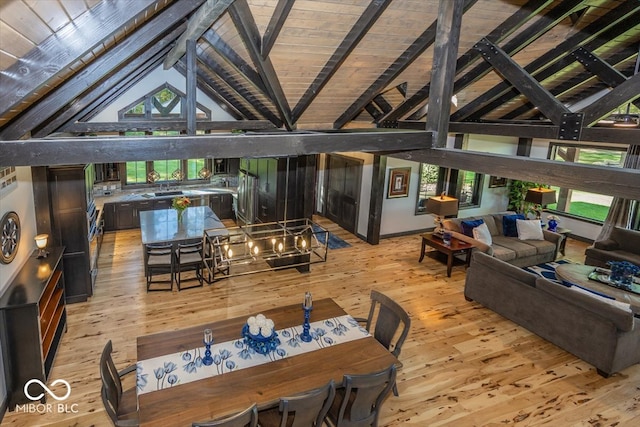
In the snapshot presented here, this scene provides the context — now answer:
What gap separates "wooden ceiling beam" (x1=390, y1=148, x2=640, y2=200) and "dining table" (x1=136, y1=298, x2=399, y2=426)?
1889 millimetres

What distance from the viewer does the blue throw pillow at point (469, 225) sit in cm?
798

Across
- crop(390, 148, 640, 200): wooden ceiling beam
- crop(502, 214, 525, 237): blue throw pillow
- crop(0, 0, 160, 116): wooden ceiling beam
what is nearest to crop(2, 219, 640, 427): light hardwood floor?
crop(502, 214, 525, 237): blue throw pillow

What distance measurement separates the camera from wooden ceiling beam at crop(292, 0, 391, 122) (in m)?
3.66

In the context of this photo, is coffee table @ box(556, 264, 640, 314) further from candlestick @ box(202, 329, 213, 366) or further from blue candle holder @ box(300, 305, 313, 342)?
candlestick @ box(202, 329, 213, 366)

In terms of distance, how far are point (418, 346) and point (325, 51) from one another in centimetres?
397

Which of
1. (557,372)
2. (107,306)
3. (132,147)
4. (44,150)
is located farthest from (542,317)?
(107,306)

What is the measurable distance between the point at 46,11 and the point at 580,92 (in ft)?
31.0

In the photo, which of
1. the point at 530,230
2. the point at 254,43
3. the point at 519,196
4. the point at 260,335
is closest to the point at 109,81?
the point at 254,43

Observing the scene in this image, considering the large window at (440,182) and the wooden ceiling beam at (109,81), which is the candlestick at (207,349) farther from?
the large window at (440,182)

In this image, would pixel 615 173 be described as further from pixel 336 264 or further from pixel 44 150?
pixel 336 264

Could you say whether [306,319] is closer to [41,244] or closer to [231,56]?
[231,56]

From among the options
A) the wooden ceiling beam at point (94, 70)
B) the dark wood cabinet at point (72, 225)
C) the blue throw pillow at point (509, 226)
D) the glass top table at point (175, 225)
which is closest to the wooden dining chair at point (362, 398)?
the wooden ceiling beam at point (94, 70)

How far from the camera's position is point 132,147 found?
279 cm

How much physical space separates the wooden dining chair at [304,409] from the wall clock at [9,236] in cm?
326
